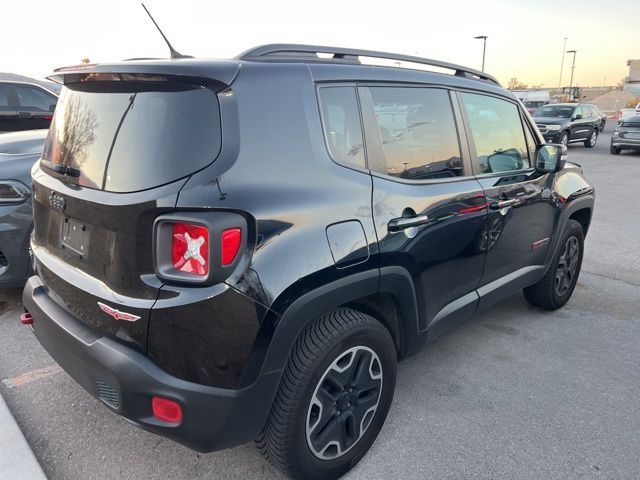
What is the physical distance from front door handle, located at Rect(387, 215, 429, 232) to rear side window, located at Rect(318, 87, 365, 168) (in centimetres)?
30

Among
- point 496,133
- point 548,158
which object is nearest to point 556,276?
point 548,158

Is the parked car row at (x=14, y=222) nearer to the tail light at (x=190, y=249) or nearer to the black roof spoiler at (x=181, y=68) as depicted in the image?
the black roof spoiler at (x=181, y=68)

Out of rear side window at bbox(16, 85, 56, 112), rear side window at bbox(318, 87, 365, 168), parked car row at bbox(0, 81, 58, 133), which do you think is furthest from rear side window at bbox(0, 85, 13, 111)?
rear side window at bbox(318, 87, 365, 168)

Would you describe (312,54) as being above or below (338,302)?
above

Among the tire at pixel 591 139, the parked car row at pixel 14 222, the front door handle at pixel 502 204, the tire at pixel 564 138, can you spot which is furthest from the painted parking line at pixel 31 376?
the tire at pixel 591 139

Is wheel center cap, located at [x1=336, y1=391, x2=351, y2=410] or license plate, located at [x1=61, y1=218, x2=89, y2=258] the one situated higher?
license plate, located at [x1=61, y1=218, x2=89, y2=258]

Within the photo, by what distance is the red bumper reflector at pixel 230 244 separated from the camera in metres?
1.73

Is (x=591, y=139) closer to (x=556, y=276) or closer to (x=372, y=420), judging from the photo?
(x=556, y=276)

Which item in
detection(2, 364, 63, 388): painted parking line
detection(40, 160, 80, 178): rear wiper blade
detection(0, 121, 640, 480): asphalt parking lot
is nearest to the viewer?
detection(40, 160, 80, 178): rear wiper blade

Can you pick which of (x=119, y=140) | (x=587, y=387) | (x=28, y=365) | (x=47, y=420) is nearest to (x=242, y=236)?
(x=119, y=140)

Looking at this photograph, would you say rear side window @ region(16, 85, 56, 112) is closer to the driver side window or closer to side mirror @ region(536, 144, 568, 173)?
the driver side window

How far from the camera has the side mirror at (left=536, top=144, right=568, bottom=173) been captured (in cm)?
350

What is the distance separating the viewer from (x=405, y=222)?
7.78 ft

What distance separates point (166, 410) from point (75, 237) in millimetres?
844
